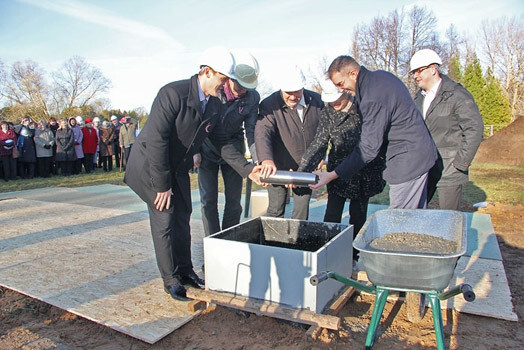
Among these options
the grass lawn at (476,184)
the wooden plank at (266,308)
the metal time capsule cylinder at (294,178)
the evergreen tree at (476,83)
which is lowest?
the wooden plank at (266,308)

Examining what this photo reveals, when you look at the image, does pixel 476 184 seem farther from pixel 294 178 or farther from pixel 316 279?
pixel 316 279

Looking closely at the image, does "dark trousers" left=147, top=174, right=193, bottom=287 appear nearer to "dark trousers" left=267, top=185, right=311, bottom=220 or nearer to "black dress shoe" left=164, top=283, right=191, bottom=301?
"black dress shoe" left=164, top=283, right=191, bottom=301

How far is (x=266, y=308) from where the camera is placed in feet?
9.12

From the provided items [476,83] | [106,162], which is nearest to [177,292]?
[106,162]

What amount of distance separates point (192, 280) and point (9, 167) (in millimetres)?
11391

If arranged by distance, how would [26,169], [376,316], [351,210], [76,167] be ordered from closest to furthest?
[376,316] < [351,210] < [26,169] < [76,167]

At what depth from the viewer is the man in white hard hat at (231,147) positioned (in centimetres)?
361

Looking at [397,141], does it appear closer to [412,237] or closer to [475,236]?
[412,237]

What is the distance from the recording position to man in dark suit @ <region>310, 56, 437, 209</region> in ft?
10.3

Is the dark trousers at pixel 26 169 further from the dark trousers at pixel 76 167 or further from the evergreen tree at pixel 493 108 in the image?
the evergreen tree at pixel 493 108

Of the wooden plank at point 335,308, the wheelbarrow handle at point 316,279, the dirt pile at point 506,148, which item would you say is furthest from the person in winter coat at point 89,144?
the dirt pile at point 506,148

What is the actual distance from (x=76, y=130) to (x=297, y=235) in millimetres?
12491

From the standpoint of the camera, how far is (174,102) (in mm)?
2992

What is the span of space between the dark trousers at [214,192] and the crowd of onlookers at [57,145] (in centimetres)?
1063
